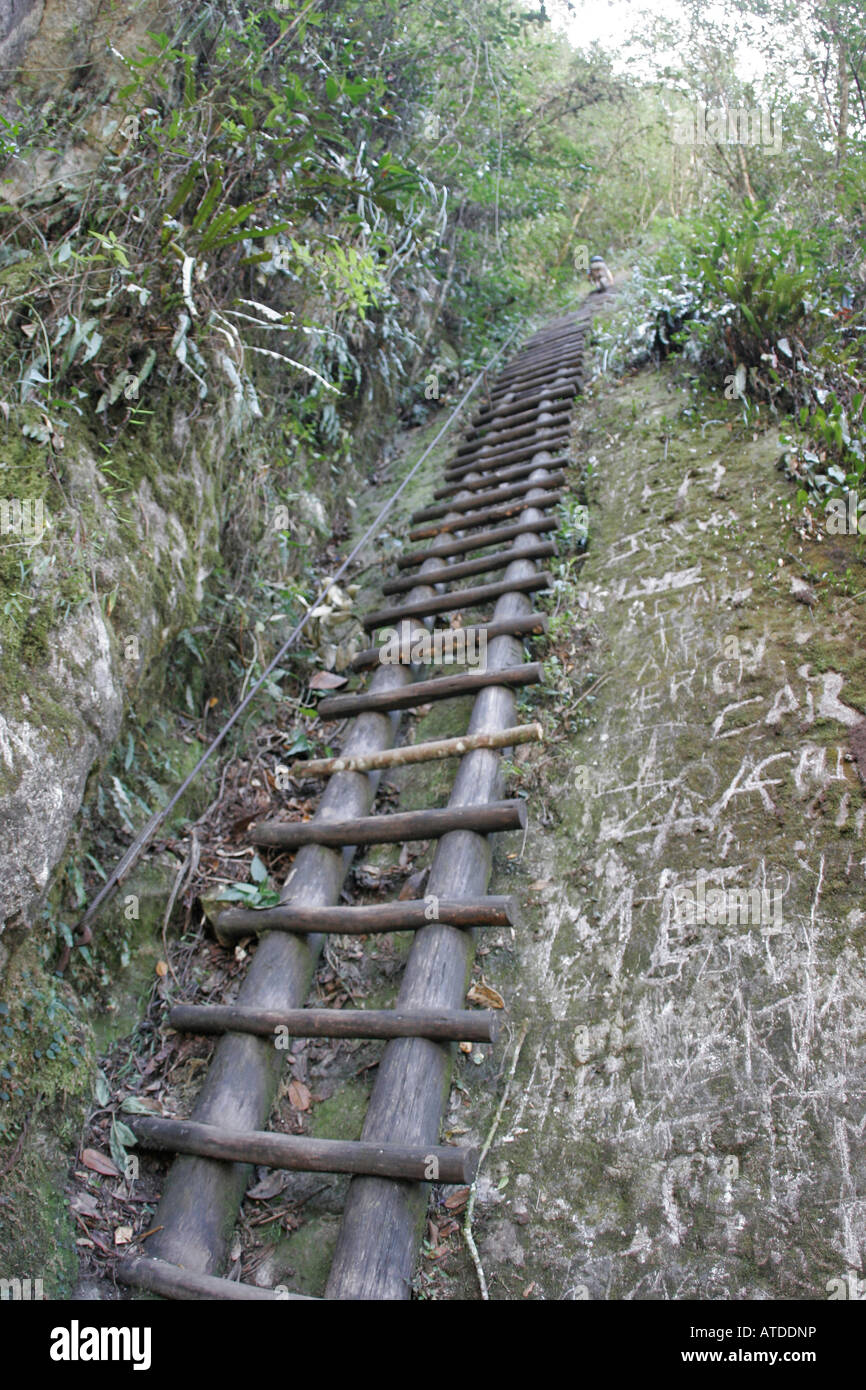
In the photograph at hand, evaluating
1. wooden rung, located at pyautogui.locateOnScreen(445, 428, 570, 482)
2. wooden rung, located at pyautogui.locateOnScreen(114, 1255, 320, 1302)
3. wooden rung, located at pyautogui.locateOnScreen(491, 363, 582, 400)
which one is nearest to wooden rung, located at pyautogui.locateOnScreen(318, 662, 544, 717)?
wooden rung, located at pyautogui.locateOnScreen(114, 1255, 320, 1302)

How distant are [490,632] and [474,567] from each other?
0.58 metres

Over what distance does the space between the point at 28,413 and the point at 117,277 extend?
0.63 metres

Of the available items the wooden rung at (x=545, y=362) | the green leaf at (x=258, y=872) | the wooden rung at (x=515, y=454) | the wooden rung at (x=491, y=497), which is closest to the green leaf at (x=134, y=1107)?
the green leaf at (x=258, y=872)

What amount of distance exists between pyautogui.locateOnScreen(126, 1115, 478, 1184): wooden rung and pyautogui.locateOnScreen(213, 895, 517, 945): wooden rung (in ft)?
1.73

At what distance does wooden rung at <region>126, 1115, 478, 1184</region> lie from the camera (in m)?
1.60

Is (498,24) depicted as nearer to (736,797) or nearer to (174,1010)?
(736,797)

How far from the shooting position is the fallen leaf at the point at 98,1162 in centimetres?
185

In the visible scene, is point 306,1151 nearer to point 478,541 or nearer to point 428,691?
point 428,691

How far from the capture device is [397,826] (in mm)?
2412

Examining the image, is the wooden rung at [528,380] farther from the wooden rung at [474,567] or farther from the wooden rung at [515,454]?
the wooden rung at [474,567]

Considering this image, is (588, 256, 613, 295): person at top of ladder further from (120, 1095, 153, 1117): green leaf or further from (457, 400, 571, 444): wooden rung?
(120, 1095, 153, 1117): green leaf

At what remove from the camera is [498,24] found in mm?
5531

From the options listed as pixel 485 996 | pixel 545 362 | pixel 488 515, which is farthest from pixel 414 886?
pixel 545 362
